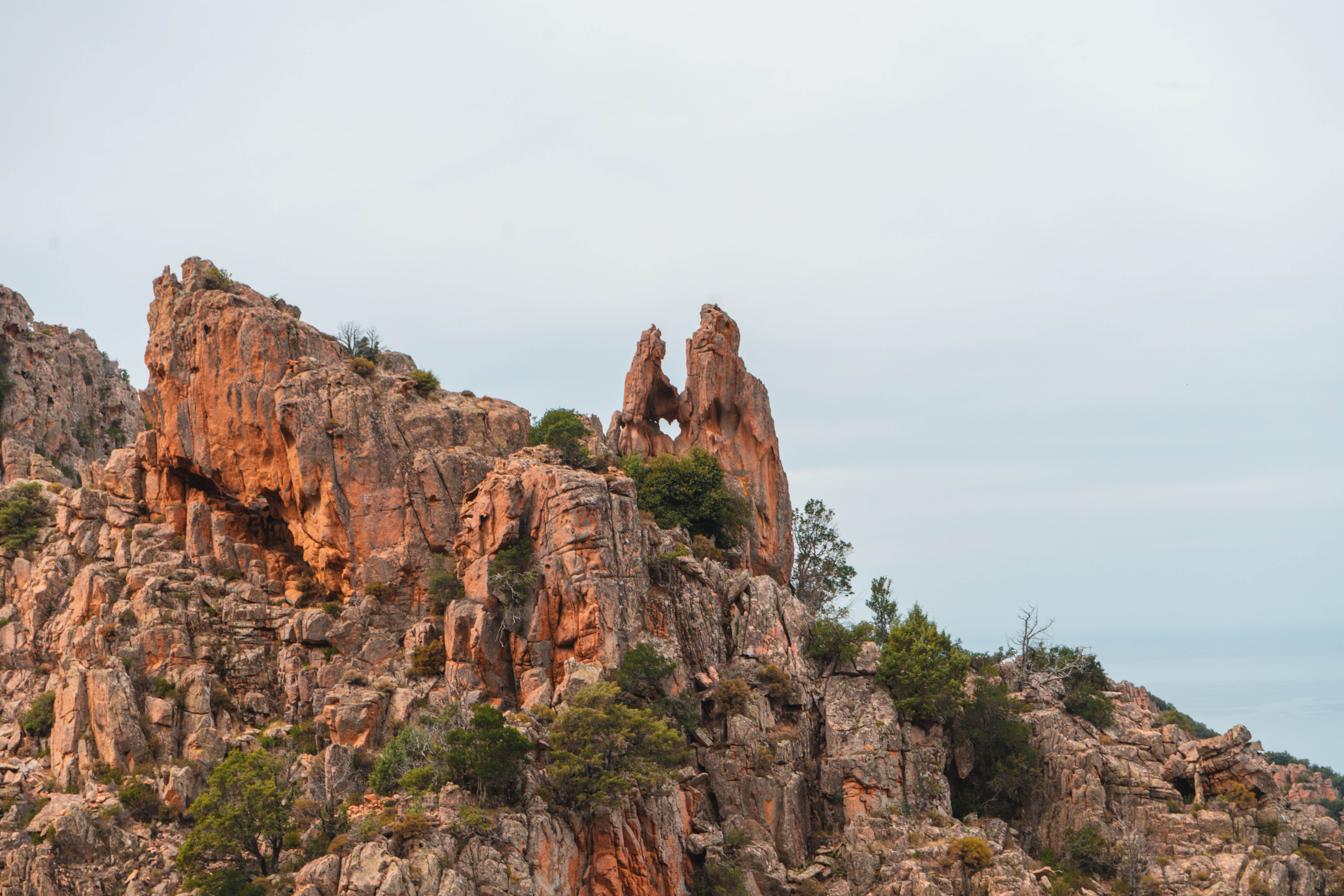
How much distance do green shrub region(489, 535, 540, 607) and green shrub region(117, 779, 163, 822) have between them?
20666mm

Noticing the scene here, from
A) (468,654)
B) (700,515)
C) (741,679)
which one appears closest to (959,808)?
(741,679)

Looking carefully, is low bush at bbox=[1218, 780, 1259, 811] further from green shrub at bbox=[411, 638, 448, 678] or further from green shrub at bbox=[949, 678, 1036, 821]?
green shrub at bbox=[411, 638, 448, 678]

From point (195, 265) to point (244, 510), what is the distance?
17983 millimetres

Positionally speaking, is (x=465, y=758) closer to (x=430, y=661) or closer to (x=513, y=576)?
(x=430, y=661)

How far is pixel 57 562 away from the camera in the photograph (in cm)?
6656

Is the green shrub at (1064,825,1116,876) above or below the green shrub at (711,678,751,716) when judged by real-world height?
below

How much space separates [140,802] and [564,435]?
3303 cm

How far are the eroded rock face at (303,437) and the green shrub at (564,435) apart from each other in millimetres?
1609

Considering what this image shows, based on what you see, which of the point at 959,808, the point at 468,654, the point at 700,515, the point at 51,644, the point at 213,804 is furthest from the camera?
the point at 700,515

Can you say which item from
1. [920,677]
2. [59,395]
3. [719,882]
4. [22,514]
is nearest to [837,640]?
[920,677]

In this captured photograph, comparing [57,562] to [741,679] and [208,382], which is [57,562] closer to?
[208,382]

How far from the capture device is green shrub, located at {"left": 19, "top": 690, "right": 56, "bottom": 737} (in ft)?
193

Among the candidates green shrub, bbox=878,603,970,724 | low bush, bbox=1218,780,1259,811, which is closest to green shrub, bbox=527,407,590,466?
green shrub, bbox=878,603,970,724

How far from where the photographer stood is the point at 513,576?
196ft
